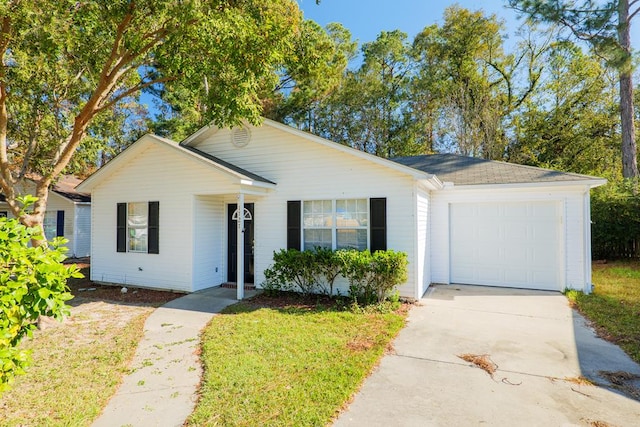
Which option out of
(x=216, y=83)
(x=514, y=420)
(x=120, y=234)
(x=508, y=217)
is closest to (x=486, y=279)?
(x=508, y=217)

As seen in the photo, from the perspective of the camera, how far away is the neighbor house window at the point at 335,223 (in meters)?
7.79

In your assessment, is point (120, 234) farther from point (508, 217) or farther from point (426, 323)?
point (508, 217)

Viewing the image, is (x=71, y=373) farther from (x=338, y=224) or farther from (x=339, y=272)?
(x=338, y=224)

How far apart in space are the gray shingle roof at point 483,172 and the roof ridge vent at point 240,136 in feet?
18.5

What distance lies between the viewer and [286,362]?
4.32m

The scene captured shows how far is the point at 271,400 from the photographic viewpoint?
3.44 meters

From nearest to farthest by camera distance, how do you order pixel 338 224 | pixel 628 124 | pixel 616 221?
pixel 338 224, pixel 616 221, pixel 628 124

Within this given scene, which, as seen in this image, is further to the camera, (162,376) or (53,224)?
(53,224)

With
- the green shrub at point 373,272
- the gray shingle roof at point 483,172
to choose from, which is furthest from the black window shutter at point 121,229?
the gray shingle roof at point 483,172

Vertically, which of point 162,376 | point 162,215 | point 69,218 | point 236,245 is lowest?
point 162,376

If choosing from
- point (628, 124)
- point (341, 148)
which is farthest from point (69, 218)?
point (628, 124)

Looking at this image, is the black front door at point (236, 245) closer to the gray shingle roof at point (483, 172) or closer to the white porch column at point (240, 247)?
the white porch column at point (240, 247)

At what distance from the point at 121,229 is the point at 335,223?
21.2 ft

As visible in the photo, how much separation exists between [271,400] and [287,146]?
6346 millimetres
